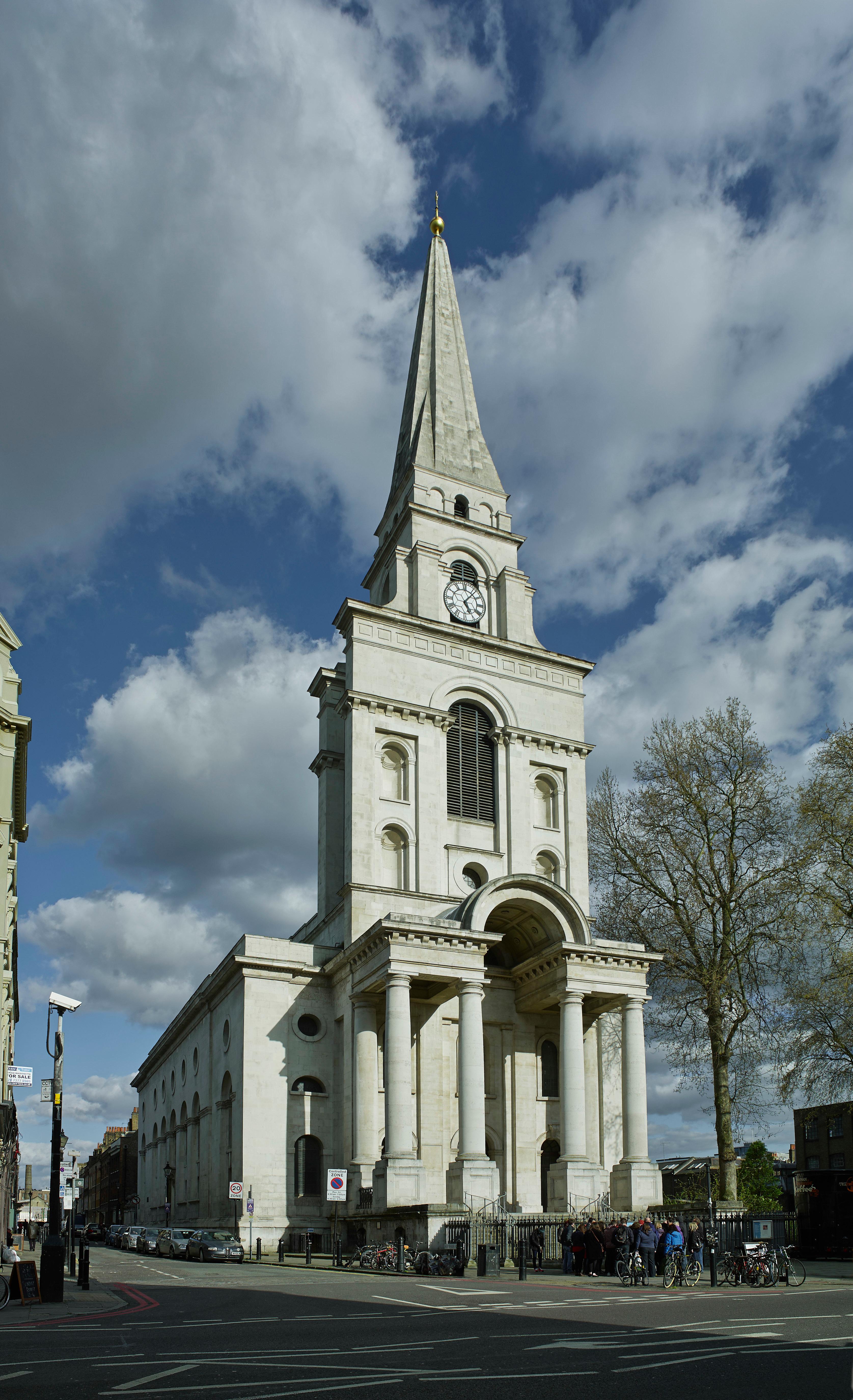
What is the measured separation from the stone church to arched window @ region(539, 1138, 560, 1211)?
87 millimetres

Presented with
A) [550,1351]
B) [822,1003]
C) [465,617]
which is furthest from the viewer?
[465,617]

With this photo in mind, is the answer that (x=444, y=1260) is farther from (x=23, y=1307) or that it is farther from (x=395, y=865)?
(x=395, y=865)

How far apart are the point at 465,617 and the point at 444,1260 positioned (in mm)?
28607

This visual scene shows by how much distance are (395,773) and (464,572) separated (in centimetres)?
1163

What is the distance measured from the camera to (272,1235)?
127 ft

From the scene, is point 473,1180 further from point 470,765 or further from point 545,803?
point 545,803

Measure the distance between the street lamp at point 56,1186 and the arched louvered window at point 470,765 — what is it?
22.5m

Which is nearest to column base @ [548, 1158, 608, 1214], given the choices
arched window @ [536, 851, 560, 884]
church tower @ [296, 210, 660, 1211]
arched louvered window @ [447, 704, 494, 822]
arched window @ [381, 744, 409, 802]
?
church tower @ [296, 210, 660, 1211]

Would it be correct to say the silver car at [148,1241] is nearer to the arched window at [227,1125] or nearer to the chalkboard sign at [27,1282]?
the arched window at [227,1125]

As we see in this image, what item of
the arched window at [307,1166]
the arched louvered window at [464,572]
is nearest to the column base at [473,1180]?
the arched window at [307,1166]

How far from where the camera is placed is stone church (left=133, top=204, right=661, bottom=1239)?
37688mm

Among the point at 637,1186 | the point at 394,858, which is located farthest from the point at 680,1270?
the point at 394,858

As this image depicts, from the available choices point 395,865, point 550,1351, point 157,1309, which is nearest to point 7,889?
point 395,865

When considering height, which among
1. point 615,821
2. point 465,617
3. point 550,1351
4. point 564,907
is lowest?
point 550,1351
